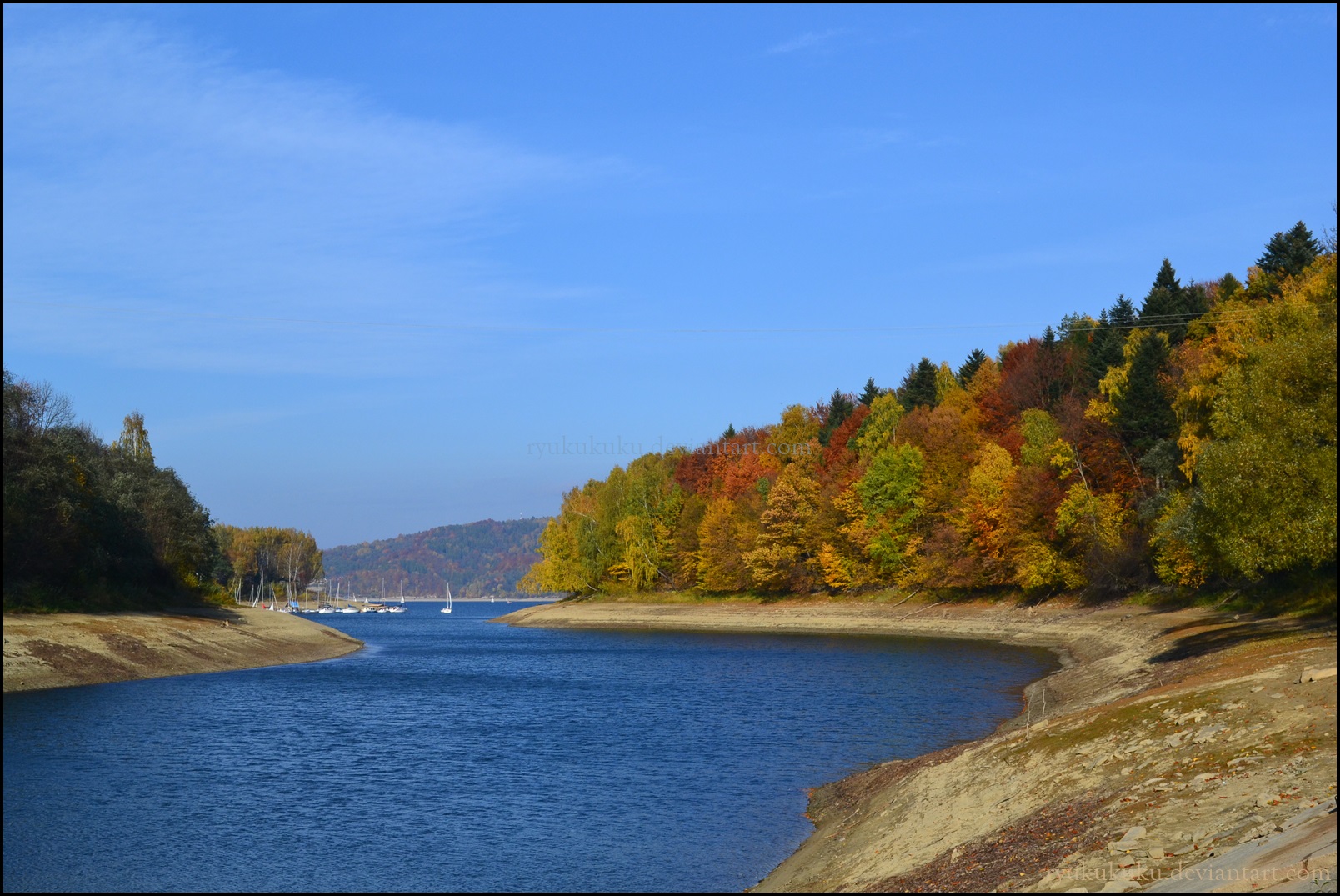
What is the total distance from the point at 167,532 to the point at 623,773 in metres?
78.9

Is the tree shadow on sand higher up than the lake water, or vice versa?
the tree shadow on sand


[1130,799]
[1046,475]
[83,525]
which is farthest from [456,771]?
[1046,475]

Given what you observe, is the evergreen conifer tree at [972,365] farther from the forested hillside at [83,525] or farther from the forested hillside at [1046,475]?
the forested hillside at [83,525]

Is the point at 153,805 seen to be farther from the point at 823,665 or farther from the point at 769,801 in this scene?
the point at 823,665

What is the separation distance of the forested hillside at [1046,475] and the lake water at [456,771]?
42.5 ft

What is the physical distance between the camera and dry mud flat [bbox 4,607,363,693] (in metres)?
54.8

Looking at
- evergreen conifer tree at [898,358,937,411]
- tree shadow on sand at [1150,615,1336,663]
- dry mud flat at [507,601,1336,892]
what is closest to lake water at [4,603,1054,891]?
dry mud flat at [507,601,1336,892]

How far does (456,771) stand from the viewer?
3391 centimetres

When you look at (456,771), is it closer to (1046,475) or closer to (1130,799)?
(1130,799)

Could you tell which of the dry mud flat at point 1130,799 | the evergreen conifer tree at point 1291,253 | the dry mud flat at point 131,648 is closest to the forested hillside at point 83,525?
the dry mud flat at point 131,648

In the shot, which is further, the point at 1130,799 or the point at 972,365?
the point at 972,365

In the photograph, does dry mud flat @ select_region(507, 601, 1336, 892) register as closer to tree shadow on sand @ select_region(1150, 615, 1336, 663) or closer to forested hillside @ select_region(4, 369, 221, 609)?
tree shadow on sand @ select_region(1150, 615, 1336, 663)

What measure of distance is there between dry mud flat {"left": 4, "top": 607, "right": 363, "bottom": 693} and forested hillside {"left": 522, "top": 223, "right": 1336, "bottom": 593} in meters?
54.2

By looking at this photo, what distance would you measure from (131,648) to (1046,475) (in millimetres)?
67880
